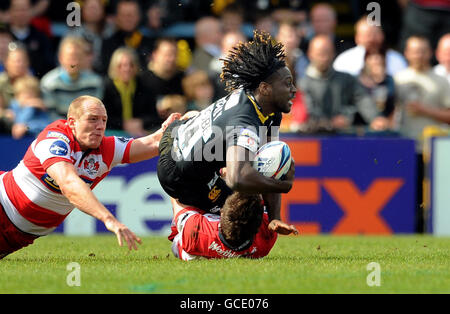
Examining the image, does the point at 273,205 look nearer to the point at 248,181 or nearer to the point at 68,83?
the point at 248,181

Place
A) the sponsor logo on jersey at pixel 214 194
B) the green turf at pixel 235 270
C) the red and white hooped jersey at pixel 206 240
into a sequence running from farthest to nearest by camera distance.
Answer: the sponsor logo on jersey at pixel 214 194, the red and white hooped jersey at pixel 206 240, the green turf at pixel 235 270

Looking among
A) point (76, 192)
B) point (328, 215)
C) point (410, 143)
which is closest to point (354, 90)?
point (410, 143)

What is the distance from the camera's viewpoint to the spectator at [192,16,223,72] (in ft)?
44.9

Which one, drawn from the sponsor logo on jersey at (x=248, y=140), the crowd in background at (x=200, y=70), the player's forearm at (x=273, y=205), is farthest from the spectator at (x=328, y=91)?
the sponsor logo on jersey at (x=248, y=140)

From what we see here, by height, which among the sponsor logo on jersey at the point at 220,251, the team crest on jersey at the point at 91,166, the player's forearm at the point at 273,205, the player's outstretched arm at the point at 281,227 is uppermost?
the team crest on jersey at the point at 91,166

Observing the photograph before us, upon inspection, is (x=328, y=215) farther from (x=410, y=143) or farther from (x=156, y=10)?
(x=156, y=10)

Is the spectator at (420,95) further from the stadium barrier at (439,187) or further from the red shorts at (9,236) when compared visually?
the red shorts at (9,236)

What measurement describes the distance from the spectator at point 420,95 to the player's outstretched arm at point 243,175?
539cm

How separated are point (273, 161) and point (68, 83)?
5326 mm

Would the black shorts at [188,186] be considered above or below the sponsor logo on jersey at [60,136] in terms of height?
below

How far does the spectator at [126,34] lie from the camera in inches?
535

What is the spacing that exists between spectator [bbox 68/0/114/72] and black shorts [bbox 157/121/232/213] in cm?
535

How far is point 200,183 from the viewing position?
28.2ft

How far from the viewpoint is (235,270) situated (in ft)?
23.7
